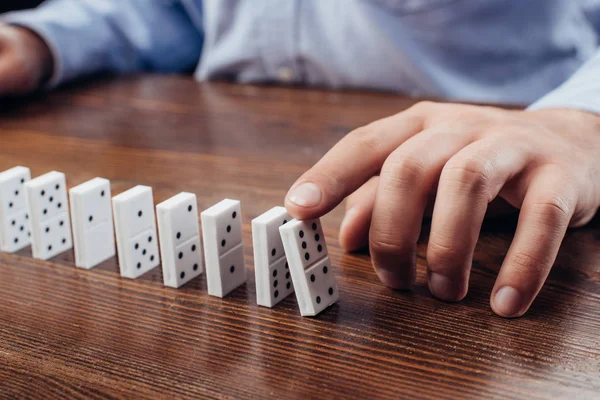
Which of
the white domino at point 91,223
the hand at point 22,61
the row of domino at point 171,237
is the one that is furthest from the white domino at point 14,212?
the hand at point 22,61

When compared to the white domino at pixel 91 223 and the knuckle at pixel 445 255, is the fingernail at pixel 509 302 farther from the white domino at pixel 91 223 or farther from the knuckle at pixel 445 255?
the white domino at pixel 91 223

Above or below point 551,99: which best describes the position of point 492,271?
below

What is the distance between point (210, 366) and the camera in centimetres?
62

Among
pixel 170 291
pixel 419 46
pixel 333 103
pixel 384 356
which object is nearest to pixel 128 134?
pixel 333 103

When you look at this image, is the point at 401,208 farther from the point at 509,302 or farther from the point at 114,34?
the point at 114,34

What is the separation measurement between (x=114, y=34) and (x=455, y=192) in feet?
4.98

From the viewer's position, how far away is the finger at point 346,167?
727 millimetres

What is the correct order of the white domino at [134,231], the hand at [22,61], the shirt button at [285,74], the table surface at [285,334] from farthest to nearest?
1. the shirt button at [285,74]
2. the hand at [22,61]
3. the white domino at [134,231]
4. the table surface at [285,334]

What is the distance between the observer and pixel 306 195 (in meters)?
0.73

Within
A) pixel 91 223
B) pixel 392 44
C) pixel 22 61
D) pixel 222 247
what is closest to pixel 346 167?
pixel 222 247

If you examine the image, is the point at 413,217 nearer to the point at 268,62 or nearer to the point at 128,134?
→ the point at 128,134

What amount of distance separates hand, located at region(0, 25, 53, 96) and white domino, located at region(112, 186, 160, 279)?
912 mm

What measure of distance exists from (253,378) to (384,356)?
0.13m

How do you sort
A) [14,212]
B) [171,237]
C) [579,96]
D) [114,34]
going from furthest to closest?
[114,34]
[579,96]
[14,212]
[171,237]
